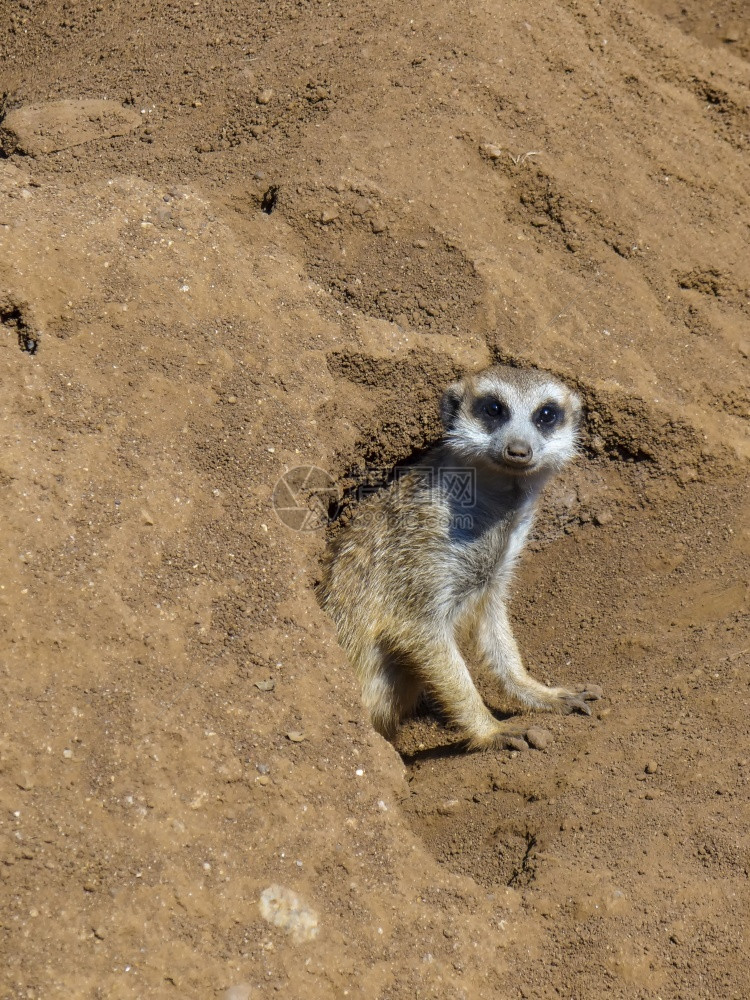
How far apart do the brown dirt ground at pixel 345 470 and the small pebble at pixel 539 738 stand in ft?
0.35

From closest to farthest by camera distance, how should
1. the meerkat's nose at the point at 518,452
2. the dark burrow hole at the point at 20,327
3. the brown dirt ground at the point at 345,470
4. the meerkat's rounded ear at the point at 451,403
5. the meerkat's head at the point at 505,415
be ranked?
the brown dirt ground at the point at 345,470, the dark burrow hole at the point at 20,327, the meerkat's nose at the point at 518,452, the meerkat's head at the point at 505,415, the meerkat's rounded ear at the point at 451,403

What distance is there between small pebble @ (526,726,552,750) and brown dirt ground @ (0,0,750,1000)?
0.35 feet

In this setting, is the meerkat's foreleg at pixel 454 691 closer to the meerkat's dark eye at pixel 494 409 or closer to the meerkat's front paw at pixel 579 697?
the meerkat's front paw at pixel 579 697

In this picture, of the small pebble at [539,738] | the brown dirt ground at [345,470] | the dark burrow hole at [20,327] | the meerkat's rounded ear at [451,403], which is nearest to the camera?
the brown dirt ground at [345,470]

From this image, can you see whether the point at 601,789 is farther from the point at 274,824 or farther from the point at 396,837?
the point at 274,824

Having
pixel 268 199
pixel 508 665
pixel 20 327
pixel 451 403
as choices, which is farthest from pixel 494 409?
pixel 20 327

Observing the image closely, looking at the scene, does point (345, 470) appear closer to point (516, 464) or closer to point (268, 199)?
point (516, 464)

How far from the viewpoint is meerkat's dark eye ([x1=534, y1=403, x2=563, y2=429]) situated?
4012mm

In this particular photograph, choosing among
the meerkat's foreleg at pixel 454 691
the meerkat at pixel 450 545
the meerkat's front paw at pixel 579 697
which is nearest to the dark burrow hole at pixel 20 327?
the meerkat at pixel 450 545

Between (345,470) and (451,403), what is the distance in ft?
2.03

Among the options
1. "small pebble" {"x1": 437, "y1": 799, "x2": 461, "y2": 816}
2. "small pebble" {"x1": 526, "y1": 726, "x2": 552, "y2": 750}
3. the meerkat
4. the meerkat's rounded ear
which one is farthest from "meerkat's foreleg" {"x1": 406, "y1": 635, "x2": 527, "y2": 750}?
the meerkat's rounded ear

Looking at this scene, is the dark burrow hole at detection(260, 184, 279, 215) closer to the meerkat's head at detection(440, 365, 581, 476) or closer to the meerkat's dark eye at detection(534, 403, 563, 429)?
the meerkat's head at detection(440, 365, 581, 476)

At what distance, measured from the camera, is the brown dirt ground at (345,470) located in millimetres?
2482

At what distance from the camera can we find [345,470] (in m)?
3.89
